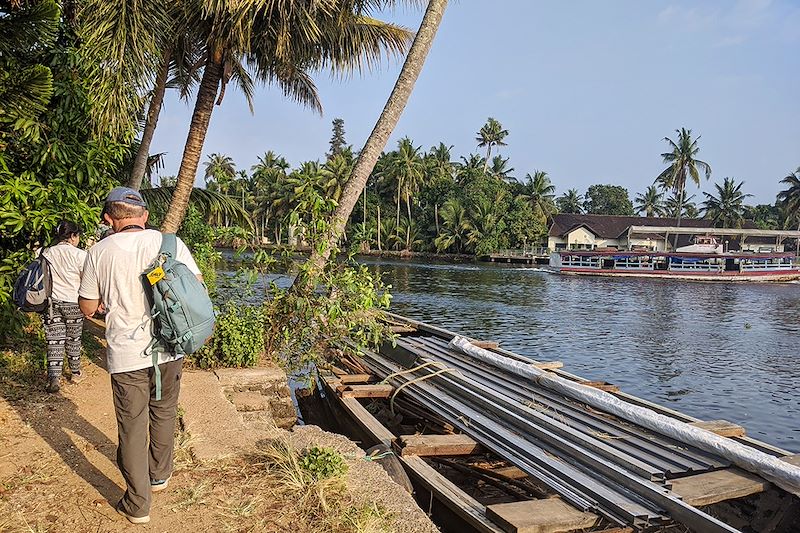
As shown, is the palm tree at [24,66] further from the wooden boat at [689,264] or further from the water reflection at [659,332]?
the wooden boat at [689,264]

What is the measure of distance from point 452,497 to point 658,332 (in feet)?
60.7

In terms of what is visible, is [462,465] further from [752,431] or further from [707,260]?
[707,260]

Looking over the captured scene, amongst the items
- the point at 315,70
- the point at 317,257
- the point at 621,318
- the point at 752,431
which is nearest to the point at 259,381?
the point at 317,257

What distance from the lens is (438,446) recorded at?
5.73 metres

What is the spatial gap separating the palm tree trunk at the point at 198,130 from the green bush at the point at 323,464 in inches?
275

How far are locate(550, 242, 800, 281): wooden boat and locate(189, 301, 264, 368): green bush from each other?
43238mm

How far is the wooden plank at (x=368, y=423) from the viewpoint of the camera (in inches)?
242

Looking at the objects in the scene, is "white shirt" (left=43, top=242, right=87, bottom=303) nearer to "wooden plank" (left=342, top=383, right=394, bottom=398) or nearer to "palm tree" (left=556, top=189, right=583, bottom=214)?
"wooden plank" (left=342, top=383, right=394, bottom=398)

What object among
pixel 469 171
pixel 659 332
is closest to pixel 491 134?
pixel 469 171

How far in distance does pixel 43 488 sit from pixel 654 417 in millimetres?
5370

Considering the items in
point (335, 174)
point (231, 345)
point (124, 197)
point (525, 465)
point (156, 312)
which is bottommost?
point (525, 465)

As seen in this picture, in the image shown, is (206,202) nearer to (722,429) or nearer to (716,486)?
(722,429)

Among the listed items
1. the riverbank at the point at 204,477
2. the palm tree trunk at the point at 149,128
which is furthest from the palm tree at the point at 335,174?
the riverbank at the point at 204,477

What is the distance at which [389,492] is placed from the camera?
4062 millimetres
